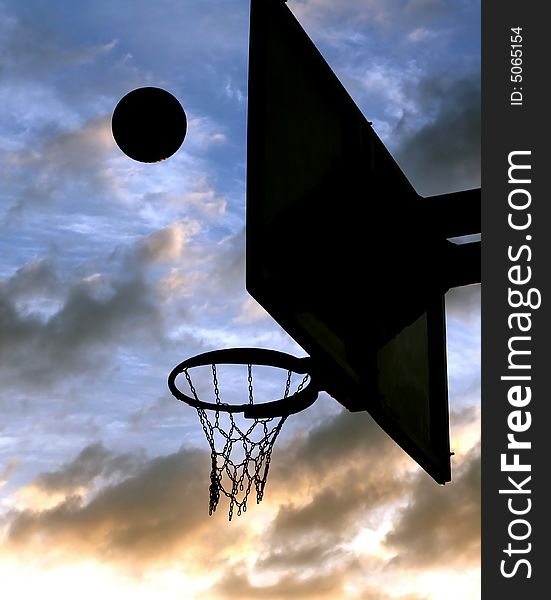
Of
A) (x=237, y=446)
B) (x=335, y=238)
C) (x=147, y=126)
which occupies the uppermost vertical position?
(x=147, y=126)

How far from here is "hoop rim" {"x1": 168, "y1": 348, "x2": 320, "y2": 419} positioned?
7.57 metres

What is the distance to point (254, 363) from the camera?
25.9 ft

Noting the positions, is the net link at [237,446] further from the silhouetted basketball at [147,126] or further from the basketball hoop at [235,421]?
the silhouetted basketball at [147,126]

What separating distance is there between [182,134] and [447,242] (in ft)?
5.76

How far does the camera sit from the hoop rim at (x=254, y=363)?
7570mm

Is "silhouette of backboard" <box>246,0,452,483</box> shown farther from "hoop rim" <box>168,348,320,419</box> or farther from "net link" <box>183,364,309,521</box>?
"net link" <box>183,364,309,521</box>

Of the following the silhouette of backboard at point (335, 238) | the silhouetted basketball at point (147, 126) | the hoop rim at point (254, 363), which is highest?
the silhouetted basketball at point (147, 126)

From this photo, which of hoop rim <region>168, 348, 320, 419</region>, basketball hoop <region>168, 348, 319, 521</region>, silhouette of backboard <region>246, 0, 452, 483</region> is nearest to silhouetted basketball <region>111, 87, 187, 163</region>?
silhouette of backboard <region>246, 0, 452, 483</region>

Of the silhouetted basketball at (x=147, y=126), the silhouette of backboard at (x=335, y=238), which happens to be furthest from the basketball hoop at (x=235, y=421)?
the silhouetted basketball at (x=147, y=126)

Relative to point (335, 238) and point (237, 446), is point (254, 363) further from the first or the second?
point (335, 238)

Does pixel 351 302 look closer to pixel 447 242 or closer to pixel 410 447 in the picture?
pixel 447 242

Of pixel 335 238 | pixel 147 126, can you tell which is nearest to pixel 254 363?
pixel 147 126

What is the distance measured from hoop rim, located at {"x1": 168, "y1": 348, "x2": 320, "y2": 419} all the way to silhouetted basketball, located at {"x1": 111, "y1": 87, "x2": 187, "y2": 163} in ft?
6.49

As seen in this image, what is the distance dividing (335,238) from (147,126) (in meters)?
1.60
